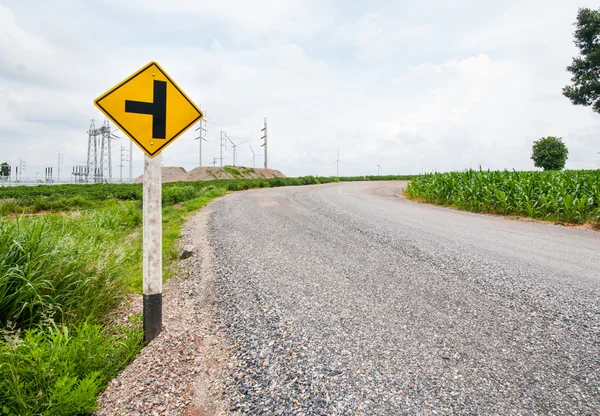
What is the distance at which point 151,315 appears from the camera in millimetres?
3080

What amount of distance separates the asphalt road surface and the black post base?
2.20 ft

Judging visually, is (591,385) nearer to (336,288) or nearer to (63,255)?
(336,288)

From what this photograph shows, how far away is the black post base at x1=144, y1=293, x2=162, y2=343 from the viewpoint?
3057 mm

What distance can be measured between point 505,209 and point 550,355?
10145 millimetres

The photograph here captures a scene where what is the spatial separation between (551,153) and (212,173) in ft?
138

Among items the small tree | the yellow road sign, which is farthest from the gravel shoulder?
the small tree

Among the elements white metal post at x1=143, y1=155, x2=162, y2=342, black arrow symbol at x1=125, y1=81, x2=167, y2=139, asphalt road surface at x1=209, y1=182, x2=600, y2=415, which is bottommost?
asphalt road surface at x1=209, y1=182, x2=600, y2=415

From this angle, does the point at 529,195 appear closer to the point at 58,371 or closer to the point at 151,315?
the point at 151,315

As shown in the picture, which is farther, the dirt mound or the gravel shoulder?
the dirt mound

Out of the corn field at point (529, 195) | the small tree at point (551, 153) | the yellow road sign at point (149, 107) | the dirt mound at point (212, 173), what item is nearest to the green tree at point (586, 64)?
the corn field at point (529, 195)

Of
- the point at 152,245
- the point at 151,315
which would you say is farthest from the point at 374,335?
the point at 152,245

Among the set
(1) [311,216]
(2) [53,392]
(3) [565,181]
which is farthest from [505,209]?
(2) [53,392]

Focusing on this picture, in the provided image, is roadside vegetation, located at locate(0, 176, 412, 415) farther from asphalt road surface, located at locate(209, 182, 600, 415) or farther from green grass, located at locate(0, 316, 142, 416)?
asphalt road surface, located at locate(209, 182, 600, 415)

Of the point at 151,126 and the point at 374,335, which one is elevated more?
the point at 151,126
